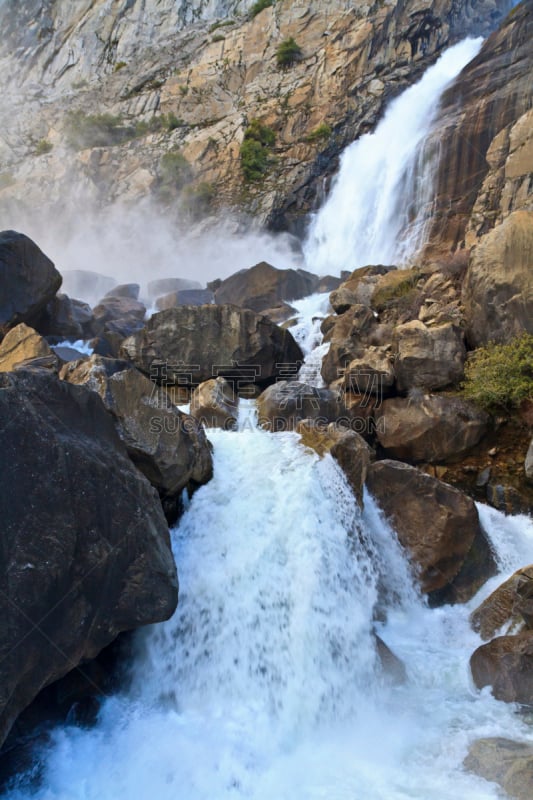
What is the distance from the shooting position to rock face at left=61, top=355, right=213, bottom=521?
805 centimetres

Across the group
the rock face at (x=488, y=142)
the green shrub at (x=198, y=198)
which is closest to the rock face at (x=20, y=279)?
the rock face at (x=488, y=142)

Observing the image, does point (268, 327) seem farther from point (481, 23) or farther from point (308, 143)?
point (481, 23)

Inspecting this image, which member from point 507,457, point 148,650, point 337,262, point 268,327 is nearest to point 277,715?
point 148,650

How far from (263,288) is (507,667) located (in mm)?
20188

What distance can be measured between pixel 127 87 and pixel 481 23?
32901 mm

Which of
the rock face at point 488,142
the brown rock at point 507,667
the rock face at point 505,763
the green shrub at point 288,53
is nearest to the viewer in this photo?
the rock face at point 505,763

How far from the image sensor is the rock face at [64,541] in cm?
487

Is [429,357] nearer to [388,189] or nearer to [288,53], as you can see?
[388,189]

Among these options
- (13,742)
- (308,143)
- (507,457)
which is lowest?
(13,742)

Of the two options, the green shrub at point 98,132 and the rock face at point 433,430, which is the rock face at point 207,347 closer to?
the rock face at point 433,430

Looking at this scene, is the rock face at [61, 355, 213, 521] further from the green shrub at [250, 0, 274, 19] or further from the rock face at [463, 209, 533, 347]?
the green shrub at [250, 0, 274, 19]

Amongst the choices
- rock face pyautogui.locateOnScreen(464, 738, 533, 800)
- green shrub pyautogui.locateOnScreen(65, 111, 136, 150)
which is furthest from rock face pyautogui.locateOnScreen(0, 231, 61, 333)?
green shrub pyautogui.locateOnScreen(65, 111, 136, 150)

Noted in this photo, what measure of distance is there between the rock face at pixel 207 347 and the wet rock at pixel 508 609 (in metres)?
9.86

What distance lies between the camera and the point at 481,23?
41.7 meters
